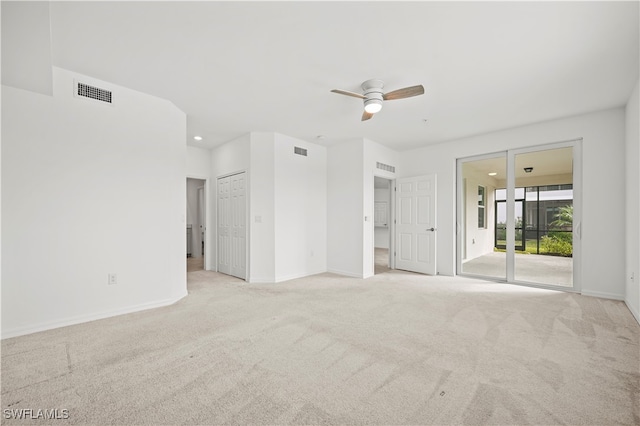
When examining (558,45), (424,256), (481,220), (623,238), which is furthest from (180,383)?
(481,220)

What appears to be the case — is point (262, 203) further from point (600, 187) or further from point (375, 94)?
point (600, 187)

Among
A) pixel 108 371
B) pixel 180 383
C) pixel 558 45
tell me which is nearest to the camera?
pixel 180 383

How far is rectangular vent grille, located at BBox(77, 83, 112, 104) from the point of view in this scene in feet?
10.0

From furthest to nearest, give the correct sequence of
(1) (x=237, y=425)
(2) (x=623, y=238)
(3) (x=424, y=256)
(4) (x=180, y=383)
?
(3) (x=424, y=256), (2) (x=623, y=238), (4) (x=180, y=383), (1) (x=237, y=425)

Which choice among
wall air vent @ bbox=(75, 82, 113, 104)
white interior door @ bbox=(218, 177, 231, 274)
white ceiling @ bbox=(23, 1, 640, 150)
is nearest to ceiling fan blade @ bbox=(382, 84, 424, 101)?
white ceiling @ bbox=(23, 1, 640, 150)

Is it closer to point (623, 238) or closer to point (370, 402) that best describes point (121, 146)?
point (370, 402)

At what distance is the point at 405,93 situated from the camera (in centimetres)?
307

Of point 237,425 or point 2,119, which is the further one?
point 2,119

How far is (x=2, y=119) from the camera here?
2.64 meters

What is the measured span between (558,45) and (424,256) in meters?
4.02

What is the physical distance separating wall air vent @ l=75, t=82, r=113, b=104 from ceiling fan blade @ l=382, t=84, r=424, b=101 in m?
3.13

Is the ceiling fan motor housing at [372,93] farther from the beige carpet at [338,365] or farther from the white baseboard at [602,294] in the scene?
the white baseboard at [602,294]

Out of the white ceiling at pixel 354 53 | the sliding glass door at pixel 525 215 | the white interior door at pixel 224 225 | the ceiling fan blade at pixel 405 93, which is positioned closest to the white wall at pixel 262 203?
the white interior door at pixel 224 225

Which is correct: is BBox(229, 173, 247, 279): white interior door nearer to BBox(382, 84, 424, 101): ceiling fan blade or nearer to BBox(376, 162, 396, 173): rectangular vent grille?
BBox(376, 162, 396, 173): rectangular vent grille
